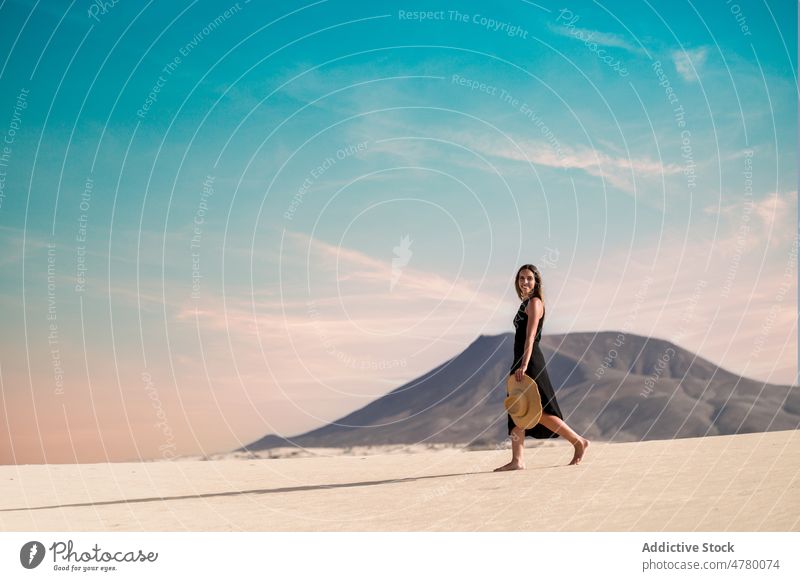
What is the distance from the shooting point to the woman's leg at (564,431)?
40.2 ft

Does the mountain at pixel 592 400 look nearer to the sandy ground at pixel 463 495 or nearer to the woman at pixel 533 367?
the sandy ground at pixel 463 495

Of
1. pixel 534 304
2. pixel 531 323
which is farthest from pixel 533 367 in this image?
pixel 534 304

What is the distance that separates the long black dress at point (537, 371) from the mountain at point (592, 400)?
22737mm

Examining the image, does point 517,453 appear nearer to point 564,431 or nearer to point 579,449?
point 564,431

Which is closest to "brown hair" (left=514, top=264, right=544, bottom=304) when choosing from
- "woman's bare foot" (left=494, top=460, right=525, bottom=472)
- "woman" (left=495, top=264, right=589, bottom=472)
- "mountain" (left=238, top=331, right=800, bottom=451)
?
"woman" (left=495, top=264, right=589, bottom=472)

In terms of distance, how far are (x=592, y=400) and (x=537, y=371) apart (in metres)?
30.9

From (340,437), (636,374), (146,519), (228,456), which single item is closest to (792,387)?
(636,374)

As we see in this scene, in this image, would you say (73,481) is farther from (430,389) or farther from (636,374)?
(636,374)

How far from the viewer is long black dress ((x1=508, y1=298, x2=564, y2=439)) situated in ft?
40.8

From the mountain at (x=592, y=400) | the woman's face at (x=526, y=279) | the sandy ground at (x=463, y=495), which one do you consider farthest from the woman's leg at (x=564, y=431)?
the mountain at (x=592, y=400)

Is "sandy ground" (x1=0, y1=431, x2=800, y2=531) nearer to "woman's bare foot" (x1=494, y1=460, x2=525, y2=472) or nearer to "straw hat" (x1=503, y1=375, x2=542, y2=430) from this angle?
"woman's bare foot" (x1=494, y1=460, x2=525, y2=472)

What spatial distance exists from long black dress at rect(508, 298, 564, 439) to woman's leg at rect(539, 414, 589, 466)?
0.09 metres

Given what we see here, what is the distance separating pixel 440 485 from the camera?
11.5 metres

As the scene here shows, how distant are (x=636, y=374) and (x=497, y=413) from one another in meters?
10.2
